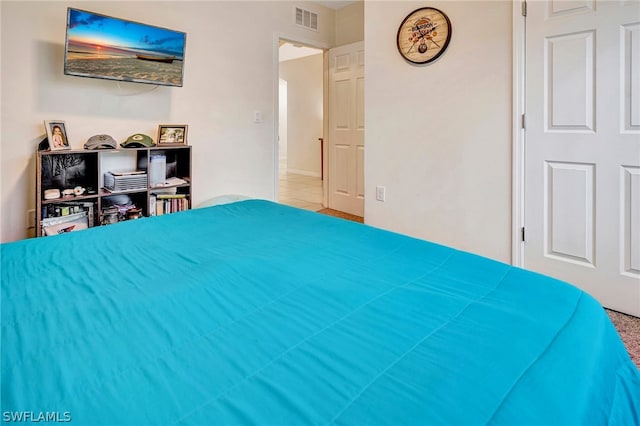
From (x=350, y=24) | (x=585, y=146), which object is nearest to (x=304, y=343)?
(x=585, y=146)

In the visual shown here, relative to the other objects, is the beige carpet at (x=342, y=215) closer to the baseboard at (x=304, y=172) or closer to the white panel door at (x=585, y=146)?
the white panel door at (x=585, y=146)

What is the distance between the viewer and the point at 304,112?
27.7ft

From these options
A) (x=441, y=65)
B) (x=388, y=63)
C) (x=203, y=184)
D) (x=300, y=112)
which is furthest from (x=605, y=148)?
(x=300, y=112)

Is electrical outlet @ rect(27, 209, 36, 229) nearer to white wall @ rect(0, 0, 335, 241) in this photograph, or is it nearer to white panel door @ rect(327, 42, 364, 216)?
white wall @ rect(0, 0, 335, 241)

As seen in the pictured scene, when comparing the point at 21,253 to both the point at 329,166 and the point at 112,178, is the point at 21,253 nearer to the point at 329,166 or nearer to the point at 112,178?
the point at 112,178

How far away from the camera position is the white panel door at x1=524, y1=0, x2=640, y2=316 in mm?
2133

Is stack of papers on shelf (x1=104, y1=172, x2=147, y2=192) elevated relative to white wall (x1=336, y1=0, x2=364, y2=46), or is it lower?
lower

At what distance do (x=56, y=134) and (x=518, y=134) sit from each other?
317cm

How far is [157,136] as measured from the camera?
338 cm

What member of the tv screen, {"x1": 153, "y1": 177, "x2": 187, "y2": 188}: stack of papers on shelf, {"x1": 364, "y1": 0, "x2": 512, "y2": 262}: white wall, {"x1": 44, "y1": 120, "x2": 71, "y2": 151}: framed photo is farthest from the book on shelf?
{"x1": 364, "y1": 0, "x2": 512, "y2": 262}: white wall

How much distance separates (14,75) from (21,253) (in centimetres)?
213

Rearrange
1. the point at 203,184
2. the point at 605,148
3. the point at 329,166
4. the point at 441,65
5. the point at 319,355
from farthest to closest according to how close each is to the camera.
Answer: the point at 329,166
the point at 203,184
the point at 441,65
the point at 605,148
the point at 319,355

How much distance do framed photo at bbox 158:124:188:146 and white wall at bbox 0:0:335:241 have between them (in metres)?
0.16

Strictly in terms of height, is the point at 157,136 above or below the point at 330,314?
above
